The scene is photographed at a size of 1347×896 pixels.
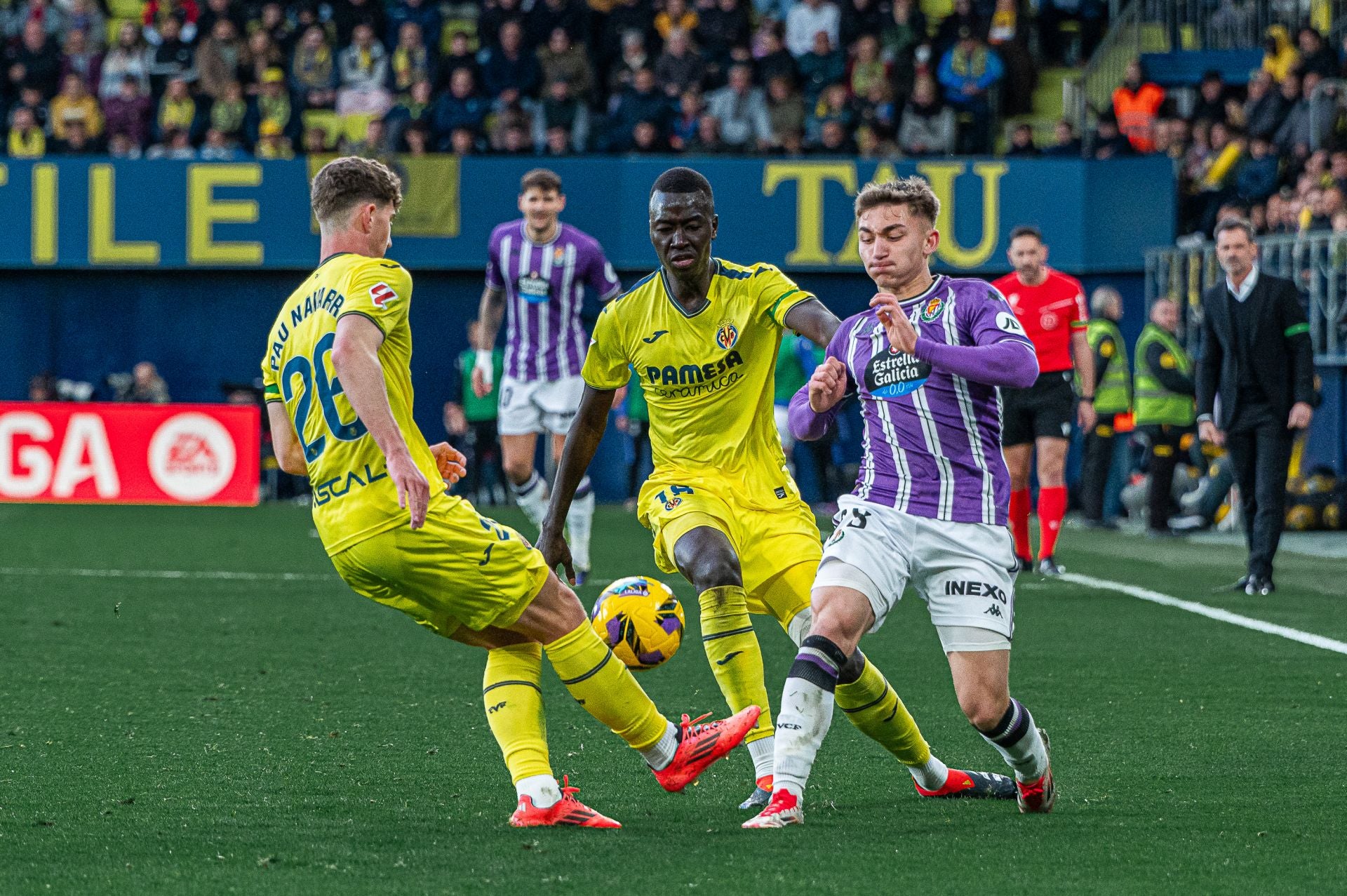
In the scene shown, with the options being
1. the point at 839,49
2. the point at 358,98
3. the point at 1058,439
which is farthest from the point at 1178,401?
the point at 358,98

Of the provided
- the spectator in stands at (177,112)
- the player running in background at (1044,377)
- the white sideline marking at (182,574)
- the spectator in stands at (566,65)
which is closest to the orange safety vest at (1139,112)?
the spectator in stands at (566,65)

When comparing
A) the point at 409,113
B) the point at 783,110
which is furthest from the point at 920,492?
the point at 409,113

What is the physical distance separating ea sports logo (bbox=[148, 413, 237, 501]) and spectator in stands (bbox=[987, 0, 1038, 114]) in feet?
33.5

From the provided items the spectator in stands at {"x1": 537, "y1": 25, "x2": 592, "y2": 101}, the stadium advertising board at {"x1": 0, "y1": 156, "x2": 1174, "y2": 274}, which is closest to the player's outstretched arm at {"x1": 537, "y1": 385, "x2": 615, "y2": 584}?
the stadium advertising board at {"x1": 0, "y1": 156, "x2": 1174, "y2": 274}

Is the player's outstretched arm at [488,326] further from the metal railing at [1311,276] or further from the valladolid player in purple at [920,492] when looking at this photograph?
A: the metal railing at [1311,276]

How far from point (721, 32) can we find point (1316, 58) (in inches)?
268

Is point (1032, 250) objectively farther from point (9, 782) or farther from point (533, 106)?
point (533, 106)

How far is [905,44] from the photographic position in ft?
69.6

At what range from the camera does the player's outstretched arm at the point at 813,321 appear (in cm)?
509

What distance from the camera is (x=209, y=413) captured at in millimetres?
16844

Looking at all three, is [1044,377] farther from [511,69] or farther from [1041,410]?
[511,69]

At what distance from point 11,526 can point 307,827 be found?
12164mm

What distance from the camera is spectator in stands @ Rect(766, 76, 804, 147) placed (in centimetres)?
2052

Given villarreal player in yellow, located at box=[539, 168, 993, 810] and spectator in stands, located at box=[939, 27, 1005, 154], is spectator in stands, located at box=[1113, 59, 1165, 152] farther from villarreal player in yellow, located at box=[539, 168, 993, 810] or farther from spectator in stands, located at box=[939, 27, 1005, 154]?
villarreal player in yellow, located at box=[539, 168, 993, 810]
